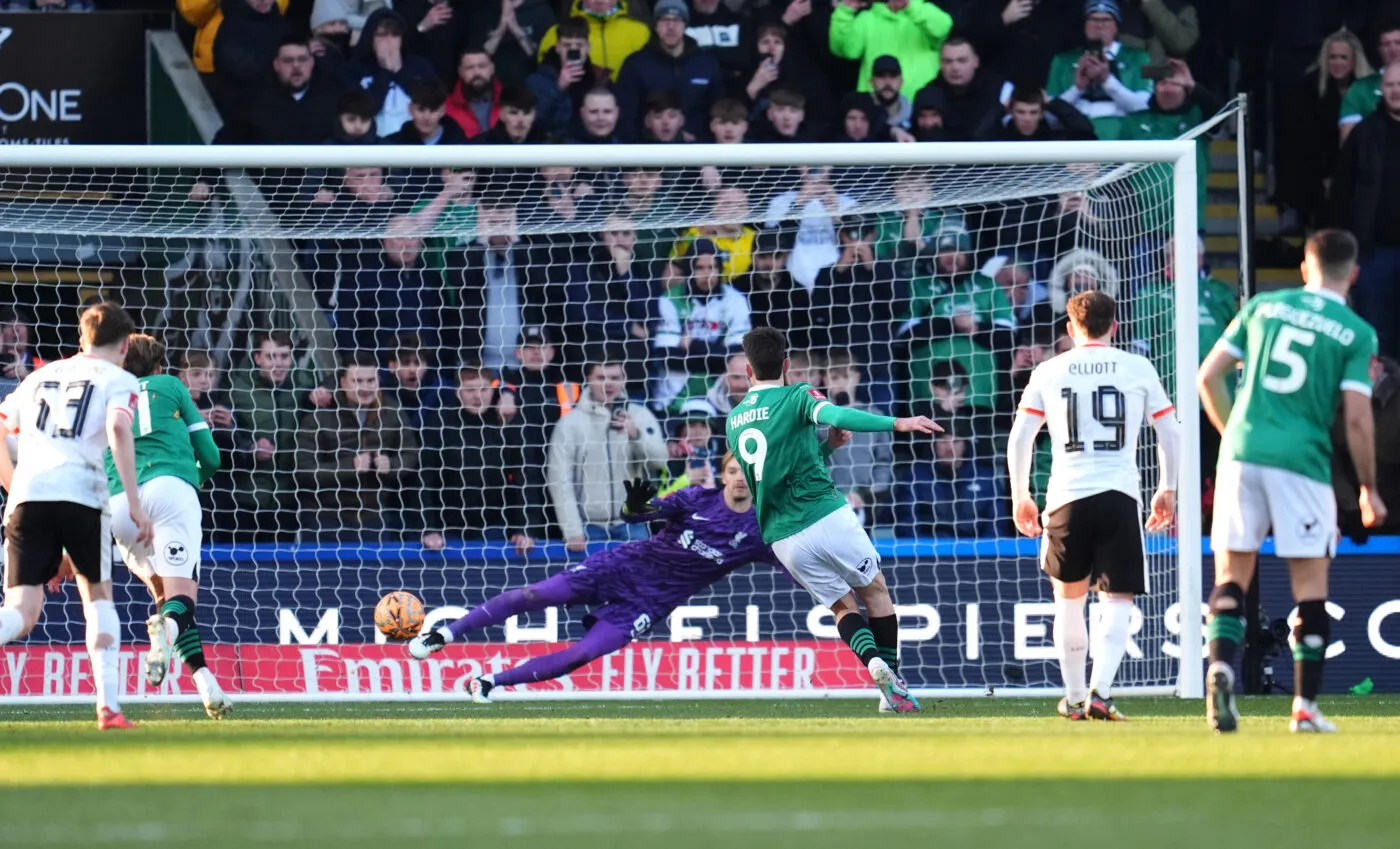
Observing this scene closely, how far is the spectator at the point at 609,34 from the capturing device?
48.9 ft

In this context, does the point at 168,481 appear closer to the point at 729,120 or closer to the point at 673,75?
the point at 729,120

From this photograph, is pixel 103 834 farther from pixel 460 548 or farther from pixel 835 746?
pixel 460 548

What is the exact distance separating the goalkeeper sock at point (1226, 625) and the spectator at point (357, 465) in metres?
5.90

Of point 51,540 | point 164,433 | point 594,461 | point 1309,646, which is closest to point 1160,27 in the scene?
point 594,461

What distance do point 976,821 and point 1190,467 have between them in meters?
6.14

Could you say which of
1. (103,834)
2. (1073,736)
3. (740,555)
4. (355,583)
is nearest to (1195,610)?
(740,555)

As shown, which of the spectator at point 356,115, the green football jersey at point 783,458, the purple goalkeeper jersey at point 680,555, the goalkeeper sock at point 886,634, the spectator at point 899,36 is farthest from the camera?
the spectator at point 899,36

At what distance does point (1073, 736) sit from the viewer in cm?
771

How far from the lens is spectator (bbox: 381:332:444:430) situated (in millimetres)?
12836

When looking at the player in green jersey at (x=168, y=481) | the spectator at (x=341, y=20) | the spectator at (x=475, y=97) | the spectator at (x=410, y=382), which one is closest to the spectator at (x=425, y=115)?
the spectator at (x=475, y=97)

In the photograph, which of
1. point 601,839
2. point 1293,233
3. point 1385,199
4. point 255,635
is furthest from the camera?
point 1293,233

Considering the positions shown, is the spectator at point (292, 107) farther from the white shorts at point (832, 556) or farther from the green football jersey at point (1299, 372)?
the green football jersey at point (1299, 372)

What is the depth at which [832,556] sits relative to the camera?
964 centimetres

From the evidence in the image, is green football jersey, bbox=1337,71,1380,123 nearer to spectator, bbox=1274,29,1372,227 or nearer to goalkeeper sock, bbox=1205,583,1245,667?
spectator, bbox=1274,29,1372,227
